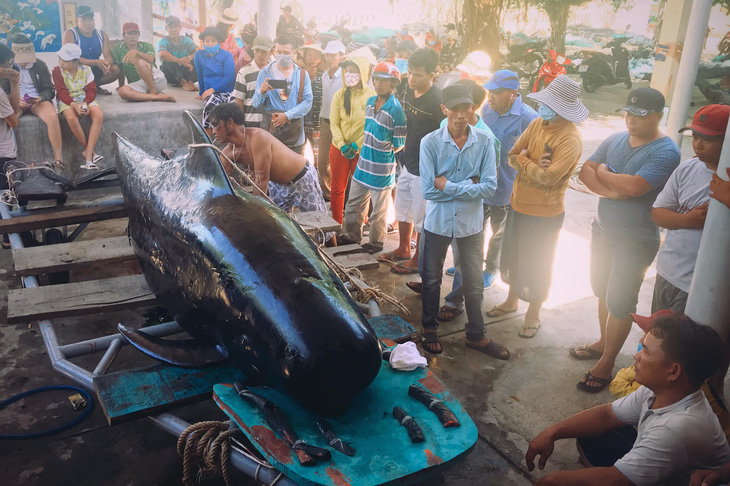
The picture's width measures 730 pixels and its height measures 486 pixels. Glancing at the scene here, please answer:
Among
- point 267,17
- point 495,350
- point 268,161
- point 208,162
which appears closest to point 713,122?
point 495,350

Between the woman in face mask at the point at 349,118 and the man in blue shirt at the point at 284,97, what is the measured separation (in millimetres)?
889

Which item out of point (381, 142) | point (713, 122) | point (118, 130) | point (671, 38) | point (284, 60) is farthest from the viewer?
point (671, 38)

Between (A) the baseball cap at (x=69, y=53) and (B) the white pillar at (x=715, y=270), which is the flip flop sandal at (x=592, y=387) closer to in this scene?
(B) the white pillar at (x=715, y=270)

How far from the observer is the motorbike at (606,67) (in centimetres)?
1973

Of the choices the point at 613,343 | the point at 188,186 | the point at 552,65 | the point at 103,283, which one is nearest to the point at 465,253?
the point at 613,343

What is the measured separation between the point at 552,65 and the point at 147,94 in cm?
989

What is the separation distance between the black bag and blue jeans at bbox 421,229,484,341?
130 inches

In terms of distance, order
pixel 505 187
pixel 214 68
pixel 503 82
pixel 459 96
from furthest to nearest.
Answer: pixel 214 68 < pixel 505 187 < pixel 503 82 < pixel 459 96

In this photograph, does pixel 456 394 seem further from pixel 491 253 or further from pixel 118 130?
pixel 118 130

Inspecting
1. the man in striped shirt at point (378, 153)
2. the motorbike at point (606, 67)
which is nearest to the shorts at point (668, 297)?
the man in striped shirt at point (378, 153)

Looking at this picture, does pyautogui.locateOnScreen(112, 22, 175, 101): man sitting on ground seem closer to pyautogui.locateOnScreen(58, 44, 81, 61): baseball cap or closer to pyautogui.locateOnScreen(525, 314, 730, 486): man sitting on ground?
pyautogui.locateOnScreen(58, 44, 81, 61): baseball cap

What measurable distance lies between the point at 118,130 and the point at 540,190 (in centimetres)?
553

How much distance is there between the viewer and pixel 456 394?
397 centimetres

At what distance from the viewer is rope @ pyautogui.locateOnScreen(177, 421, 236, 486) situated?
8.34ft
